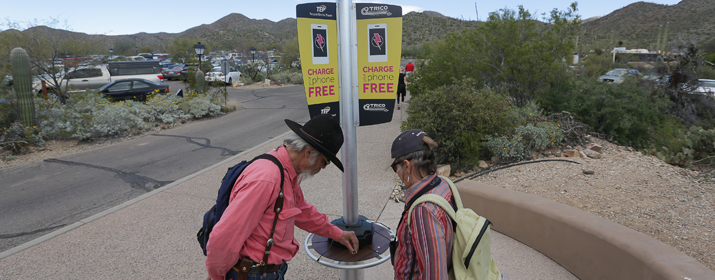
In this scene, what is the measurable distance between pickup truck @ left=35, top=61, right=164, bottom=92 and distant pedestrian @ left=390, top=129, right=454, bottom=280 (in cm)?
1821

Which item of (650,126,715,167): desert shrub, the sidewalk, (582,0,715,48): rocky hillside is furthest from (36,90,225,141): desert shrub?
(582,0,715,48): rocky hillside

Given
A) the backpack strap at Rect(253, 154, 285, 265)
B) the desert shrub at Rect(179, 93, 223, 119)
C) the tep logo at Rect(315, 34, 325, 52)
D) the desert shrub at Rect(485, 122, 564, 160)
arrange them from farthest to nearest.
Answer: the desert shrub at Rect(179, 93, 223, 119) → the desert shrub at Rect(485, 122, 564, 160) → the tep logo at Rect(315, 34, 325, 52) → the backpack strap at Rect(253, 154, 285, 265)

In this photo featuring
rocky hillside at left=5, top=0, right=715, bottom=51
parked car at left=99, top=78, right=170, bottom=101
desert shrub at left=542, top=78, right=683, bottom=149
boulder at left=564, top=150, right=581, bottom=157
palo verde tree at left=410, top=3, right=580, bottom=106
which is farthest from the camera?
rocky hillside at left=5, top=0, right=715, bottom=51

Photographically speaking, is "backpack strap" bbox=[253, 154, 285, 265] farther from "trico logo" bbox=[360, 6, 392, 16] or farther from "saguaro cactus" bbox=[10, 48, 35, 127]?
"saguaro cactus" bbox=[10, 48, 35, 127]

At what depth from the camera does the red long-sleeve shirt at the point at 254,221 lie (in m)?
1.82

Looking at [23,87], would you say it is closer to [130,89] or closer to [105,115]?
[105,115]

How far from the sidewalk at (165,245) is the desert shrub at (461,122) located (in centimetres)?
101

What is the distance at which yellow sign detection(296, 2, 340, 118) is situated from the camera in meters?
2.99

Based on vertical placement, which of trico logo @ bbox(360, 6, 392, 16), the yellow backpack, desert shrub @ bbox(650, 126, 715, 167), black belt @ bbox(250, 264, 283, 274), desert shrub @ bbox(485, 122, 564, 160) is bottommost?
desert shrub @ bbox(650, 126, 715, 167)

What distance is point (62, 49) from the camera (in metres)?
13.9

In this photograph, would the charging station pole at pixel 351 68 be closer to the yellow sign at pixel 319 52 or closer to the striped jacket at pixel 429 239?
the yellow sign at pixel 319 52

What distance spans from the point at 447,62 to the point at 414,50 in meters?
47.2

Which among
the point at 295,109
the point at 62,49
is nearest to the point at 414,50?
the point at 295,109

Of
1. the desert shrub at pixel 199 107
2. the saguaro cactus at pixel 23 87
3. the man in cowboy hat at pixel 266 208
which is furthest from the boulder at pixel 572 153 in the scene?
the saguaro cactus at pixel 23 87
